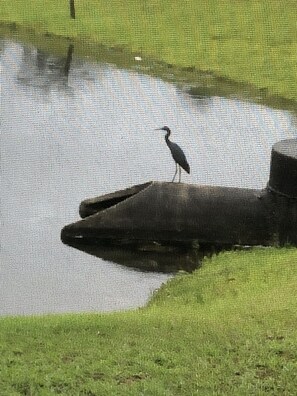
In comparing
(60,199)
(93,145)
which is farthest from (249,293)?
(93,145)

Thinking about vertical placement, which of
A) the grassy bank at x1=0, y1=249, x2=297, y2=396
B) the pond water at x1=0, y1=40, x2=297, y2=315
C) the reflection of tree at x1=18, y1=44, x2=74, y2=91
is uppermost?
the grassy bank at x1=0, y1=249, x2=297, y2=396

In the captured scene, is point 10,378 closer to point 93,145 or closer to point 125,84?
point 93,145

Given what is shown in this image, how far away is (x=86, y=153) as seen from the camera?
776 inches

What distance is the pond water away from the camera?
12547mm

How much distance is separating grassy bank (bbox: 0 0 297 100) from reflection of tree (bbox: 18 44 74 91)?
9.66ft

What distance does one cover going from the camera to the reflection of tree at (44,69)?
1052 inches

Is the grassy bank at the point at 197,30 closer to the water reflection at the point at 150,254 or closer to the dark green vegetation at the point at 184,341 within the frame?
the water reflection at the point at 150,254

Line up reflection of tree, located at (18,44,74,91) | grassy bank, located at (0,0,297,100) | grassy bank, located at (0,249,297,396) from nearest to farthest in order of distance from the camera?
1. grassy bank, located at (0,249,297,396)
2. reflection of tree, located at (18,44,74,91)
3. grassy bank, located at (0,0,297,100)

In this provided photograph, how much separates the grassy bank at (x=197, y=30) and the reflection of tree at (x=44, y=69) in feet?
9.66

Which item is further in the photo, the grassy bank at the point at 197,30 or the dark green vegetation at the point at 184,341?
the grassy bank at the point at 197,30

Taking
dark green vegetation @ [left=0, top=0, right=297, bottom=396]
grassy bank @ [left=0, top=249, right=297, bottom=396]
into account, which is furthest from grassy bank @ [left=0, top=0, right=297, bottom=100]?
grassy bank @ [left=0, top=249, right=297, bottom=396]

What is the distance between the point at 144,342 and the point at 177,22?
96.3ft

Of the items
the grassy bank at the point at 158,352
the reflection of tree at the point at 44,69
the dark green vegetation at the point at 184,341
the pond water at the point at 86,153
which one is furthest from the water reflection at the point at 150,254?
the reflection of tree at the point at 44,69

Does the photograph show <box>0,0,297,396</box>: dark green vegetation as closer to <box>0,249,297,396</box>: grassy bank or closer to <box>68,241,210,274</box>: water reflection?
<box>0,249,297,396</box>: grassy bank
